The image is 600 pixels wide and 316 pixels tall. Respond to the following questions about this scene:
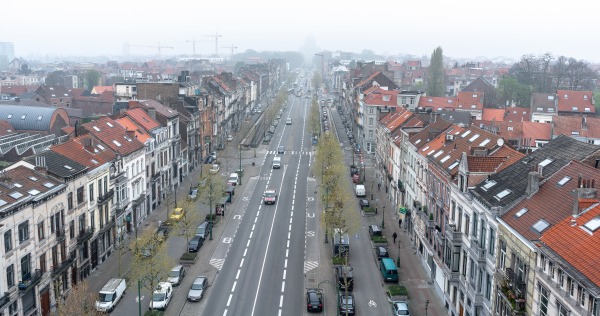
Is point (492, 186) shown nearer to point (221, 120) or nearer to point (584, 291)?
point (584, 291)

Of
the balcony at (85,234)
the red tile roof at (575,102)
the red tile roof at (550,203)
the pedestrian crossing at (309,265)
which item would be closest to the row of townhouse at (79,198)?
the balcony at (85,234)

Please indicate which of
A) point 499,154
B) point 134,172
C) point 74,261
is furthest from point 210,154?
point 499,154

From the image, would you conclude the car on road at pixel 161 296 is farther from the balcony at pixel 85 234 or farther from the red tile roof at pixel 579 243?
the red tile roof at pixel 579 243

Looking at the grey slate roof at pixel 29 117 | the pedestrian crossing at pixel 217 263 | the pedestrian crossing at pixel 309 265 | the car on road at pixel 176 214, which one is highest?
the grey slate roof at pixel 29 117

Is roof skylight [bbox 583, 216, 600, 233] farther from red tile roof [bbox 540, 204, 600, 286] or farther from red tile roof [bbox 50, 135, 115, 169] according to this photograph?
red tile roof [bbox 50, 135, 115, 169]

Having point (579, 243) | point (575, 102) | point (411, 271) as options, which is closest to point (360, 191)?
point (411, 271)

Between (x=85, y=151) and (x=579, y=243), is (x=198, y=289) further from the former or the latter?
(x=579, y=243)

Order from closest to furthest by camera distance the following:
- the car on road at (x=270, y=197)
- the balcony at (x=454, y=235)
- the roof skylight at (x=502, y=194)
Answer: the roof skylight at (x=502, y=194)
the balcony at (x=454, y=235)
the car on road at (x=270, y=197)
